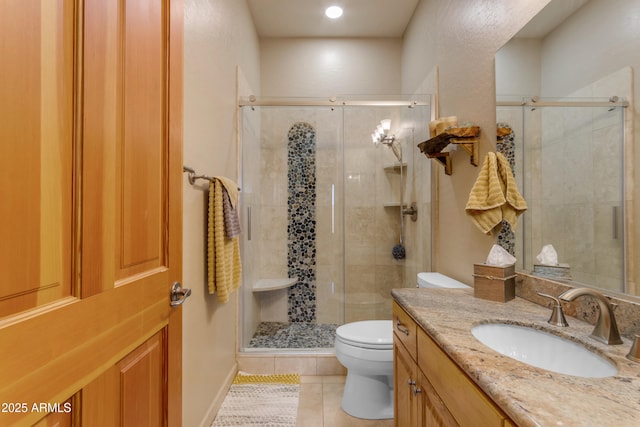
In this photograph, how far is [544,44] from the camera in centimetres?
111

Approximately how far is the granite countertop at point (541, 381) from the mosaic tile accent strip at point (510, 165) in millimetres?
365

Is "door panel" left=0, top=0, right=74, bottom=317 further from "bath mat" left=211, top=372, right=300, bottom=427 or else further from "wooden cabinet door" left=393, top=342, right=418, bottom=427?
"bath mat" left=211, top=372, right=300, bottom=427

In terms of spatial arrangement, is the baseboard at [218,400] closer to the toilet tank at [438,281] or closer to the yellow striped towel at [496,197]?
the toilet tank at [438,281]


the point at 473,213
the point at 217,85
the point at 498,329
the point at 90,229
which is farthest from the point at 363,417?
the point at 217,85

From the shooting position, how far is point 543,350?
2.84 ft

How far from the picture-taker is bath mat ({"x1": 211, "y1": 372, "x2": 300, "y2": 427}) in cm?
166

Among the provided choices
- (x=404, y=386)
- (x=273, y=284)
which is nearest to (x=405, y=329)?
(x=404, y=386)

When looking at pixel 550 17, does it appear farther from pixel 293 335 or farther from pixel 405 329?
pixel 293 335

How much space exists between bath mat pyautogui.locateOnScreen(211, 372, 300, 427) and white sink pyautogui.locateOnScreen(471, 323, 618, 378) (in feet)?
4.14

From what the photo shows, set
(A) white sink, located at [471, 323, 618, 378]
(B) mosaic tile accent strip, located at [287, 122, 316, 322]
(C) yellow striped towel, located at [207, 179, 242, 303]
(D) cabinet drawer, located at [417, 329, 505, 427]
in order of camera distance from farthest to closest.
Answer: (B) mosaic tile accent strip, located at [287, 122, 316, 322], (C) yellow striped towel, located at [207, 179, 242, 303], (A) white sink, located at [471, 323, 618, 378], (D) cabinet drawer, located at [417, 329, 505, 427]

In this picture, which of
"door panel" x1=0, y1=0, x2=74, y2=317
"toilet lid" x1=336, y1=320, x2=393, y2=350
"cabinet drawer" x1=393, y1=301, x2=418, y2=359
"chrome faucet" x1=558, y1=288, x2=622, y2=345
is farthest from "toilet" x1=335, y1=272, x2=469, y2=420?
"door panel" x1=0, y1=0, x2=74, y2=317

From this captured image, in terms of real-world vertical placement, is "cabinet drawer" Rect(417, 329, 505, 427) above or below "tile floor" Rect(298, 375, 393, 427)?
above

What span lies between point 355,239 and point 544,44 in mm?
1855

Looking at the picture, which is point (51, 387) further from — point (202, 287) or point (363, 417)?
point (363, 417)
